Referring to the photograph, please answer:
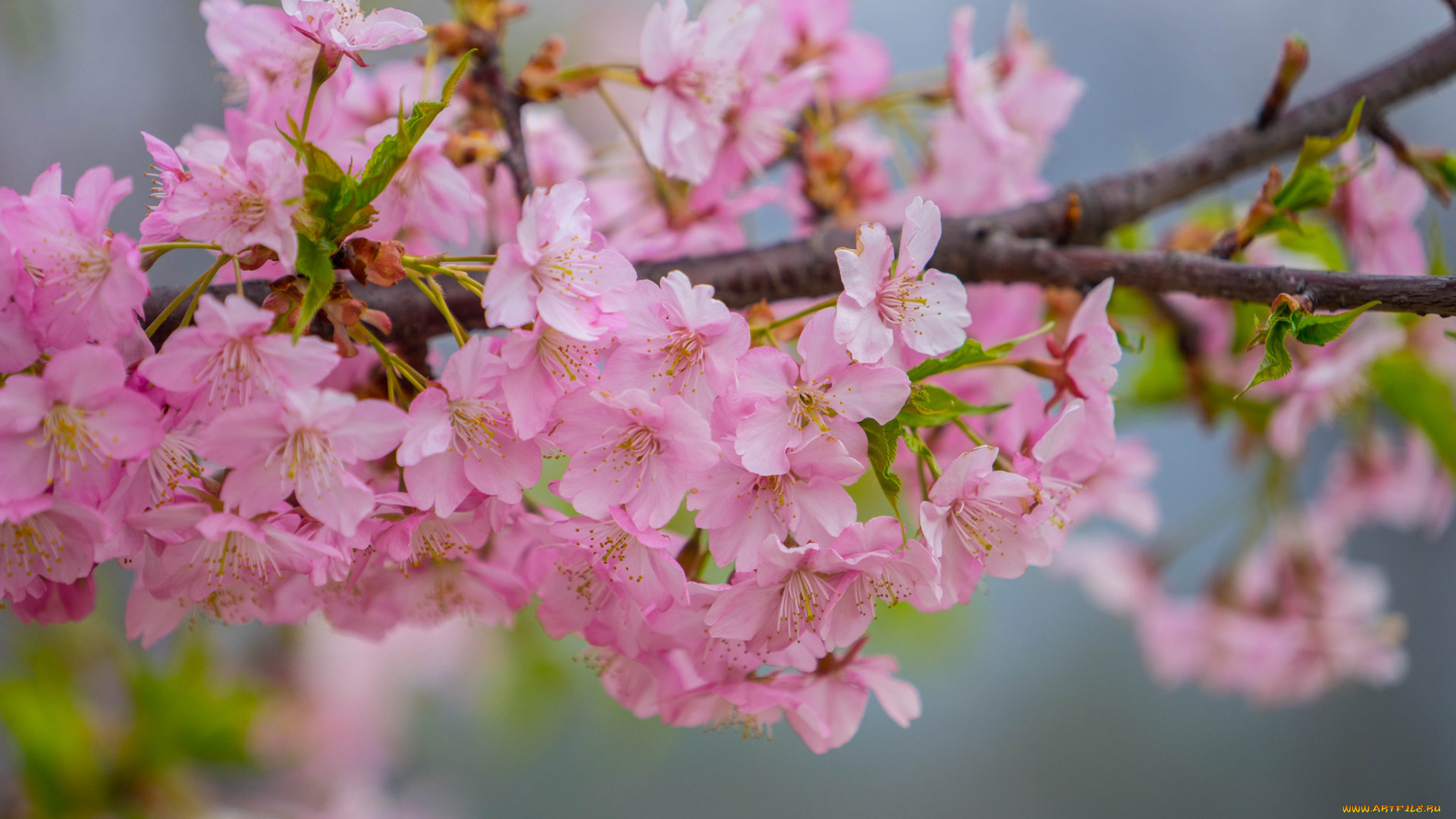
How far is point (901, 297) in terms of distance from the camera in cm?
41

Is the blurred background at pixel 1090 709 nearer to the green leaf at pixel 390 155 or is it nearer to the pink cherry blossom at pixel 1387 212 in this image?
the pink cherry blossom at pixel 1387 212

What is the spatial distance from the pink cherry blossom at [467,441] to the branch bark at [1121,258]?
0.11m

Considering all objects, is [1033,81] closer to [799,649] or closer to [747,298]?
[747,298]

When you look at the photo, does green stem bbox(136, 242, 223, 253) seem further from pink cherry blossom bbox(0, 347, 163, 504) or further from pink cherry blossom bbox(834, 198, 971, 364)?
pink cherry blossom bbox(834, 198, 971, 364)

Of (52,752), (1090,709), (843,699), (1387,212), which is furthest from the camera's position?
(1090,709)

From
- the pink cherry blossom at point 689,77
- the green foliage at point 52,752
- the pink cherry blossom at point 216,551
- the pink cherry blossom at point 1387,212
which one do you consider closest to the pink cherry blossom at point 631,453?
the pink cherry blossom at point 216,551

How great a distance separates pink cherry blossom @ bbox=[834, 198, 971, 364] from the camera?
388 millimetres

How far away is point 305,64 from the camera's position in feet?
1.51

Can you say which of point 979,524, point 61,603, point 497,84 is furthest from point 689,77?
point 61,603

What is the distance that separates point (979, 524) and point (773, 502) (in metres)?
0.11

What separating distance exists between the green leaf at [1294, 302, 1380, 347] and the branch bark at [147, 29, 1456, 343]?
0.04 meters

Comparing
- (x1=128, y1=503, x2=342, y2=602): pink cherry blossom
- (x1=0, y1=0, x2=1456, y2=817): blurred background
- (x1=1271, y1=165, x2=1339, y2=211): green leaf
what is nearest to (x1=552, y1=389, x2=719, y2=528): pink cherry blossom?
(x1=128, y1=503, x2=342, y2=602): pink cherry blossom

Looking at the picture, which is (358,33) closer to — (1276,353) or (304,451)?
(304,451)

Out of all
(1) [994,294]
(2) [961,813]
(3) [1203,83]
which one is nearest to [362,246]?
(1) [994,294]
